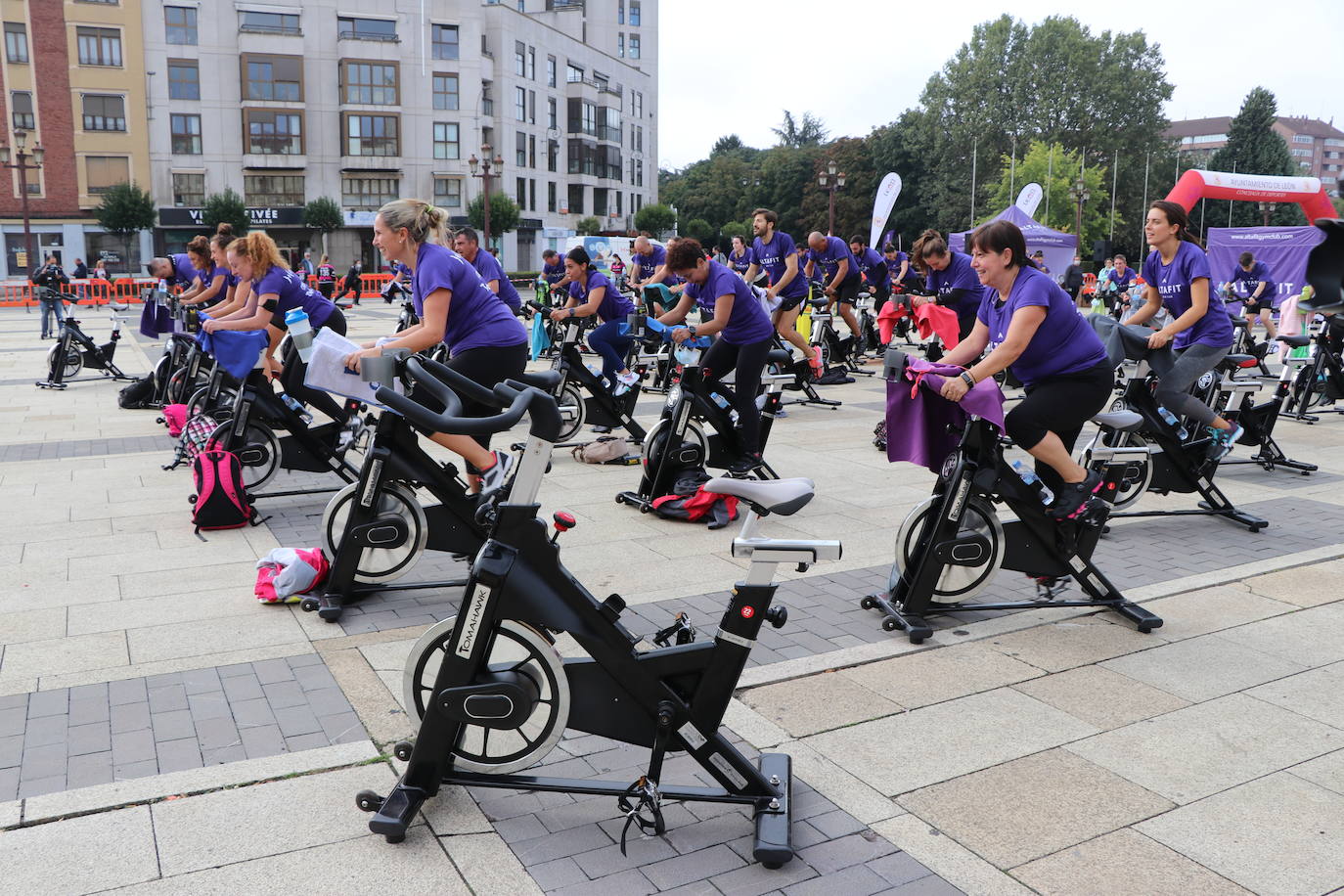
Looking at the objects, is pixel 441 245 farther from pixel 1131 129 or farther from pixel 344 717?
pixel 1131 129

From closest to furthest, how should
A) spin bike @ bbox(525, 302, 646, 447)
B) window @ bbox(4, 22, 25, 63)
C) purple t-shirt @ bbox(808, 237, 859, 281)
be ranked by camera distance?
1. spin bike @ bbox(525, 302, 646, 447)
2. purple t-shirt @ bbox(808, 237, 859, 281)
3. window @ bbox(4, 22, 25, 63)

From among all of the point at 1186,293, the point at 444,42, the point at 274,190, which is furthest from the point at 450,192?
the point at 1186,293

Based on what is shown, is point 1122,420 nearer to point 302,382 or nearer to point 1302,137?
point 302,382

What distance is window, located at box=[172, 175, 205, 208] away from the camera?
50.6 metres

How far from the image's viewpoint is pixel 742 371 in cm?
749

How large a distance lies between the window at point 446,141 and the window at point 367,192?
2.75m

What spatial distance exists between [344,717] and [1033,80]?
70.6 metres

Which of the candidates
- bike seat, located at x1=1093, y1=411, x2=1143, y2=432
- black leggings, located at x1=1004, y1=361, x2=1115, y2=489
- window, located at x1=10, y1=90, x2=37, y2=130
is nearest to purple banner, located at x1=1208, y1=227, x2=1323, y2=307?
bike seat, located at x1=1093, y1=411, x2=1143, y2=432

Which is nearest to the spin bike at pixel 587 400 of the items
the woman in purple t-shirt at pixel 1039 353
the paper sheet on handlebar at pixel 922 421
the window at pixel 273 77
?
the paper sheet on handlebar at pixel 922 421

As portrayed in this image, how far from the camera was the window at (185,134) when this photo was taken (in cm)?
5031

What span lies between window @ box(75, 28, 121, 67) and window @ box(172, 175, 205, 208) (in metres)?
3.10

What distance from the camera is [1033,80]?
65.8 m

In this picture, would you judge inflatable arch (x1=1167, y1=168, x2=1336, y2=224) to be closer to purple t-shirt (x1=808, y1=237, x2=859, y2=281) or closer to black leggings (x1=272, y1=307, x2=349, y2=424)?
purple t-shirt (x1=808, y1=237, x2=859, y2=281)

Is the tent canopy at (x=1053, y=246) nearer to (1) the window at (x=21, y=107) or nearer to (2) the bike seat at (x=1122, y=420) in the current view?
(2) the bike seat at (x=1122, y=420)
